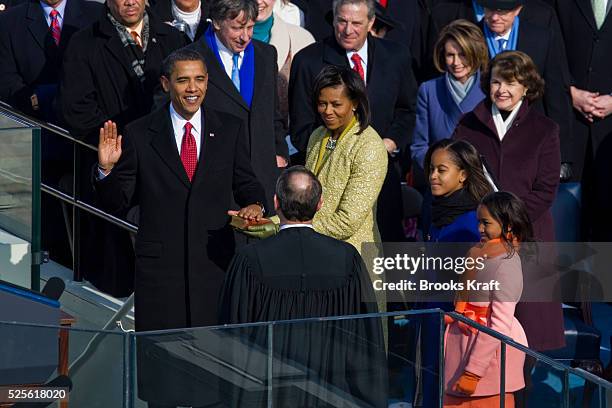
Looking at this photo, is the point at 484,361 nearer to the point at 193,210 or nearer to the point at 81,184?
the point at 193,210

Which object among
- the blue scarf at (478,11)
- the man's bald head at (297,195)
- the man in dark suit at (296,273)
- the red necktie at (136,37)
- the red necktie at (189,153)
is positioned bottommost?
A: the man in dark suit at (296,273)

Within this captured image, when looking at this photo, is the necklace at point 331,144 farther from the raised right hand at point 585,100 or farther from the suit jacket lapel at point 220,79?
the raised right hand at point 585,100

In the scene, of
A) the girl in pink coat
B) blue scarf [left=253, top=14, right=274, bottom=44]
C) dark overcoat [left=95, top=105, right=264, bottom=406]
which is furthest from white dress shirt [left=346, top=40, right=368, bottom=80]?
the girl in pink coat

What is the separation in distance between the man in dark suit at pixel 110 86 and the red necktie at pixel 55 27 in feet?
2.54

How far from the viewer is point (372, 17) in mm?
9133

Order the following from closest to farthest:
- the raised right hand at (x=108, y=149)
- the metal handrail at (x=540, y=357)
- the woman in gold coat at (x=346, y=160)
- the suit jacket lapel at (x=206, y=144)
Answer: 1. the metal handrail at (x=540, y=357)
2. the raised right hand at (x=108, y=149)
3. the suit jacket lapel at (x=206, y=144)
4. the woman in gold coat at (x=346, y=160)

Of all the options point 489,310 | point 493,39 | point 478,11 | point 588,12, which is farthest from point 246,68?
point 588,12

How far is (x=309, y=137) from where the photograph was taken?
331 inches

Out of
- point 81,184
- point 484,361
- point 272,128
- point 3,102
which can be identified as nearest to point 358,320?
point 484,361

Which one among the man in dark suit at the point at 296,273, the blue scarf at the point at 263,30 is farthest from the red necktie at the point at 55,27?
the man in dark suit at the point at 296,273

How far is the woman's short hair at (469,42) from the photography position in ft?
29.3

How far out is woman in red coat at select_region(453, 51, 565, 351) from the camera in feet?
27.6

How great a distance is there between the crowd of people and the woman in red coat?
0.01 metres

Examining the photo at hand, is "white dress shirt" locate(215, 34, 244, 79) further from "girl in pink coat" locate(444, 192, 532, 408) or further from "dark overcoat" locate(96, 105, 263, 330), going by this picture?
"girl in pink coat" locate(444, 192, 532, 408)
